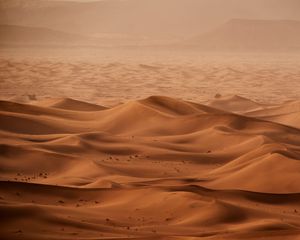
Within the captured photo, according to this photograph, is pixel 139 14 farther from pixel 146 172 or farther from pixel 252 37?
pixel 146 172

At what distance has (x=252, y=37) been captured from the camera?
7631cm

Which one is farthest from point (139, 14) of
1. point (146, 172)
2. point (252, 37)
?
point (146, 172)

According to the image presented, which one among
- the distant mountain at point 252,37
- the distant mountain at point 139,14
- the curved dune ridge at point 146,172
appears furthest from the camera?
the distant mountain at point 139,14

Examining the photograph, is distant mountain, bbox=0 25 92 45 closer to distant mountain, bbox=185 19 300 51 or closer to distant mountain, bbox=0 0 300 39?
distant mountain, bbox=185 19 300 51

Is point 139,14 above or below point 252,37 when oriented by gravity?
above

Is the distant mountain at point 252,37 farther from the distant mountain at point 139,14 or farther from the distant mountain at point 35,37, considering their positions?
the distant mountain at point 35,37

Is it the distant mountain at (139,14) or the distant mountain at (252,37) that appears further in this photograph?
the distant mountain at (139,14)

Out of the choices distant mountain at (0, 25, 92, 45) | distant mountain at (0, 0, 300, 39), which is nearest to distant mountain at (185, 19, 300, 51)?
distant mountain at (0, 0, 300, 39)

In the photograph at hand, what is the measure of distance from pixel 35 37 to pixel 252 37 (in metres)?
21.0

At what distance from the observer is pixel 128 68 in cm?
3891

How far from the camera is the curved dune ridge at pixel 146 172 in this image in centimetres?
806

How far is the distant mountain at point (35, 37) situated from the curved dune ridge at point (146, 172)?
44468 millimetres

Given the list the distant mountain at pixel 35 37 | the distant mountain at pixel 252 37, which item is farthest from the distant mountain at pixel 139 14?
the distant mountain at pixel 35 37

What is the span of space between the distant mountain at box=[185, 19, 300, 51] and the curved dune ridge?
162 feet
